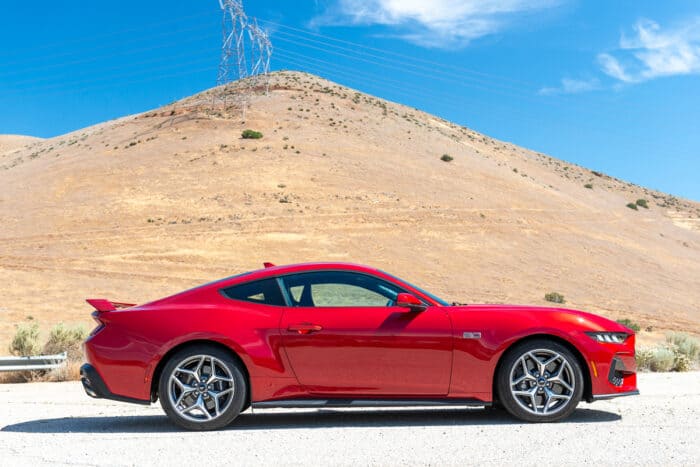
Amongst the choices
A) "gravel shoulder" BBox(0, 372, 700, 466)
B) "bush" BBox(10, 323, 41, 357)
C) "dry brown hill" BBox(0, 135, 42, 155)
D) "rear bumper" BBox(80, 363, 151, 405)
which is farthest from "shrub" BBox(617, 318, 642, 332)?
"dry brown hill" BBox(0, 135, 42, 155)

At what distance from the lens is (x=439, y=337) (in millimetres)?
6184

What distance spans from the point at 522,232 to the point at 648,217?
2619cm

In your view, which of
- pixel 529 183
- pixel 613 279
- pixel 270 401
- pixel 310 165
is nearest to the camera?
pixel 270 401

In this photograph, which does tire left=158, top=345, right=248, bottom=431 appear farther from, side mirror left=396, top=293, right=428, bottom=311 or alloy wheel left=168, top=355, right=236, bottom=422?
side mirror left=396, top=293, right=428, bottom=311

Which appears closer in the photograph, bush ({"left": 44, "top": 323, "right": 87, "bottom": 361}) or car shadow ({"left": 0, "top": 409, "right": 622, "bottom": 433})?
car shadow ({"left": 0, "top": 409, "right": 622, "bottom": 433})

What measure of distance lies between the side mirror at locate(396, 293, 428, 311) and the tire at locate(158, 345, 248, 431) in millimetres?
1486

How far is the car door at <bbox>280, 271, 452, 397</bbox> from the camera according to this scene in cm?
616

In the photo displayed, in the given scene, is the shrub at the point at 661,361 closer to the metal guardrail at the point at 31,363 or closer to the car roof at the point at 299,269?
the car roof at the point at 299,269

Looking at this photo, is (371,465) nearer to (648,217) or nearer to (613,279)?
(613,279)

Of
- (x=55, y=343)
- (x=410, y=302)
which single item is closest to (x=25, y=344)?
(x=55, y=343)

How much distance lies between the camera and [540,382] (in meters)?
6.27

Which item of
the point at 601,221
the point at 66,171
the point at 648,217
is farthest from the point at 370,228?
the point at 648,217

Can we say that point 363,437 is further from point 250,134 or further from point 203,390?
point 250,134

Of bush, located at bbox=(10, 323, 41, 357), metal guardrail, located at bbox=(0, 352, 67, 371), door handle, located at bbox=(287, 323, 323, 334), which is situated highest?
door handle, located at bbox=(287, 323, 323, 334)
